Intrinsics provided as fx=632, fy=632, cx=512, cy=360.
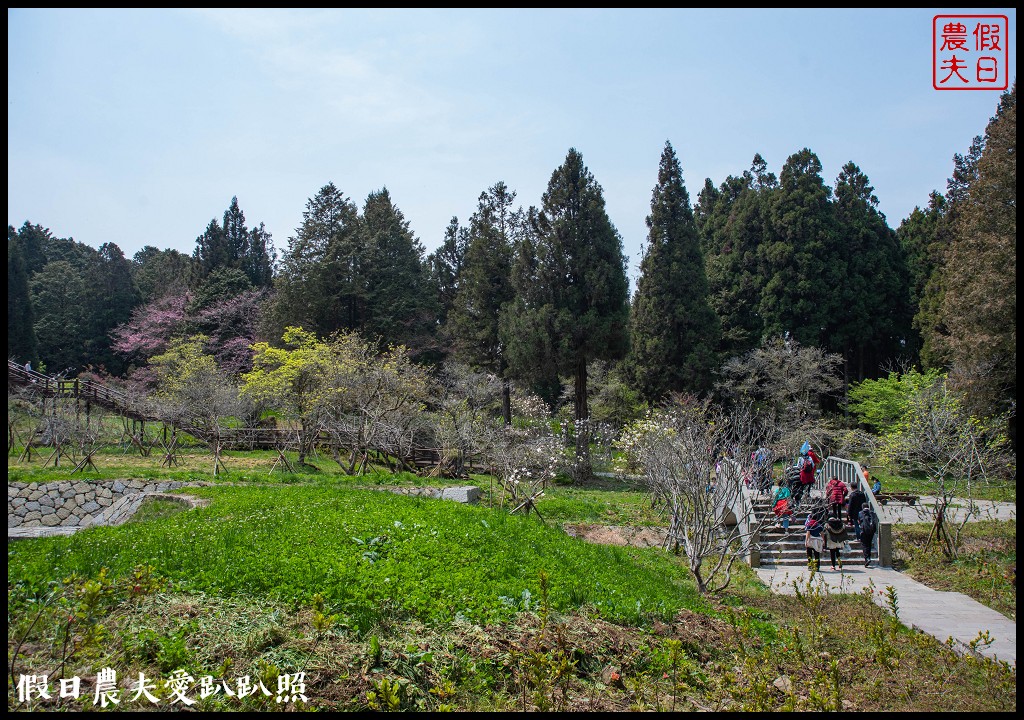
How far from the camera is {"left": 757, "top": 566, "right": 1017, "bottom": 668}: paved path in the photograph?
6.78 meters

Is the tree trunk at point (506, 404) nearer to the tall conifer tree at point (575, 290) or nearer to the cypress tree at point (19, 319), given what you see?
the tall conifer tree at point (575, 290)

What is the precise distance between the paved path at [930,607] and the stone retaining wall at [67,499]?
11920 millimetres

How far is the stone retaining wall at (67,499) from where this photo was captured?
1283cm

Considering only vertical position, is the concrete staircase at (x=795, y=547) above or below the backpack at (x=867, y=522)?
below

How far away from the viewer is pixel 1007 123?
16562mm

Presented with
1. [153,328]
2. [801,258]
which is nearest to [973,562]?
[801,258]

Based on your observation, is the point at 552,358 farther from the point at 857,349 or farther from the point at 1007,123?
the point at 857,349

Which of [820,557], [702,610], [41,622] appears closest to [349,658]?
[41,622]

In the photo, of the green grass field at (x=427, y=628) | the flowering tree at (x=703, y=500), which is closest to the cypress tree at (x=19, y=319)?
the green grass field at (x=427, y=628)

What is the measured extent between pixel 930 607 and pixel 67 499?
15633mm

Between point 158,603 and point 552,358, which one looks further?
point 552,358

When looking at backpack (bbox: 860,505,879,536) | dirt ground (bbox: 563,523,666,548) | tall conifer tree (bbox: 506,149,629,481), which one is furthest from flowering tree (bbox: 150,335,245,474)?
backpack (bbox: 860,505,879,536)

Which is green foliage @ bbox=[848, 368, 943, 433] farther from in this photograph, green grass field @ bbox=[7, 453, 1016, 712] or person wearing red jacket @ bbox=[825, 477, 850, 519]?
green grass field @ bbox=[7, 453, 1016, 712]

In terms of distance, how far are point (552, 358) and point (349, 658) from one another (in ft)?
57.7
